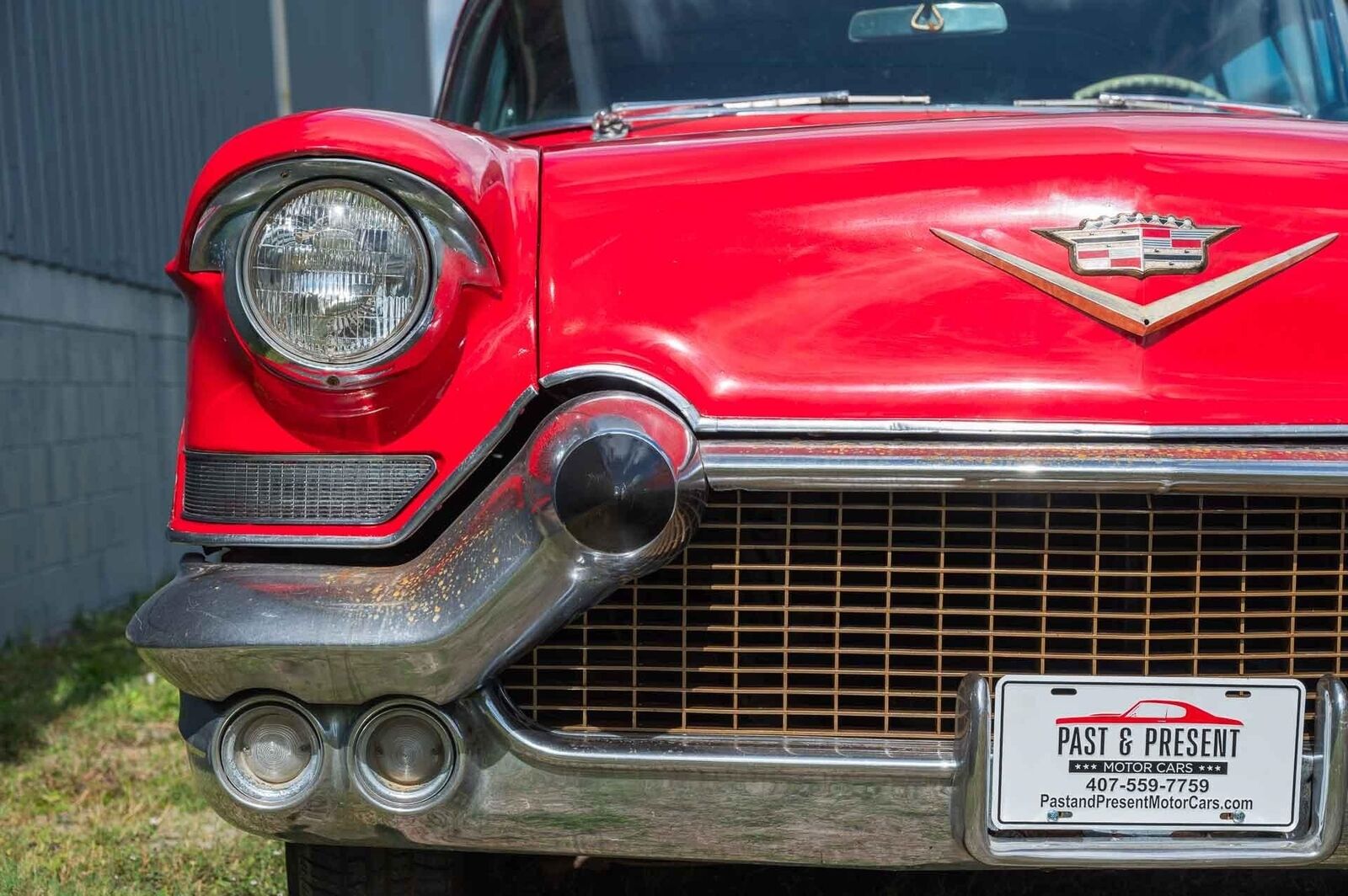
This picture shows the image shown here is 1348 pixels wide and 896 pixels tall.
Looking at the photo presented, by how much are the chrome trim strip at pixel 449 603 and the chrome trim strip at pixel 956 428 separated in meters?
0.03

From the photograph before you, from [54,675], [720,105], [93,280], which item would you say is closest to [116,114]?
[93,280]

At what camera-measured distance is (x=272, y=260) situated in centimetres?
164

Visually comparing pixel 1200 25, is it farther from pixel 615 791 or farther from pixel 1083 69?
pixel 615 791

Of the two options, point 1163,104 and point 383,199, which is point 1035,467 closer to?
point 383,199

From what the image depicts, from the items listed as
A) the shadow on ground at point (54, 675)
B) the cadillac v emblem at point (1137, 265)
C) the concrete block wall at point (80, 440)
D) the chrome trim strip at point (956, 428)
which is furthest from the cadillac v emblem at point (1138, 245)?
the concrete block wall at point (80, 440)

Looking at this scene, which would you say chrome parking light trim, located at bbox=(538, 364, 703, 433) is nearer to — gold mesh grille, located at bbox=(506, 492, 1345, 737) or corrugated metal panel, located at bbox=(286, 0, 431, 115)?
gold mesh grille, located at bbox=(506, 492, 1345, 737)

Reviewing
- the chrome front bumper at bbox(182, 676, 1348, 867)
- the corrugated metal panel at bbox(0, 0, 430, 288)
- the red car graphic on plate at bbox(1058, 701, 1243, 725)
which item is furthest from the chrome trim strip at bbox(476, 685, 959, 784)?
the corrugated metal panel at bbox(0, 0, 430, 288)

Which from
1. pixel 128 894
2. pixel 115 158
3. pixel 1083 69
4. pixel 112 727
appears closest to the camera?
pixel 128 894

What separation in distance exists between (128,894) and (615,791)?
3.94ft

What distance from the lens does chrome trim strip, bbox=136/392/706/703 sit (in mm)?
1561

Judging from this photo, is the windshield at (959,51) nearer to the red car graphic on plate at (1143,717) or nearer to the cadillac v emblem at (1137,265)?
the cadillac v emblem at (1137,265)

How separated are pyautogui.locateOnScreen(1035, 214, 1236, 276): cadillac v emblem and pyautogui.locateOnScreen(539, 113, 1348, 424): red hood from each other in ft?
0.05

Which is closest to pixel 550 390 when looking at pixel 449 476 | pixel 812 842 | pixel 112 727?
pixel 449 476

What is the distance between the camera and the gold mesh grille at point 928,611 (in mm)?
1626
